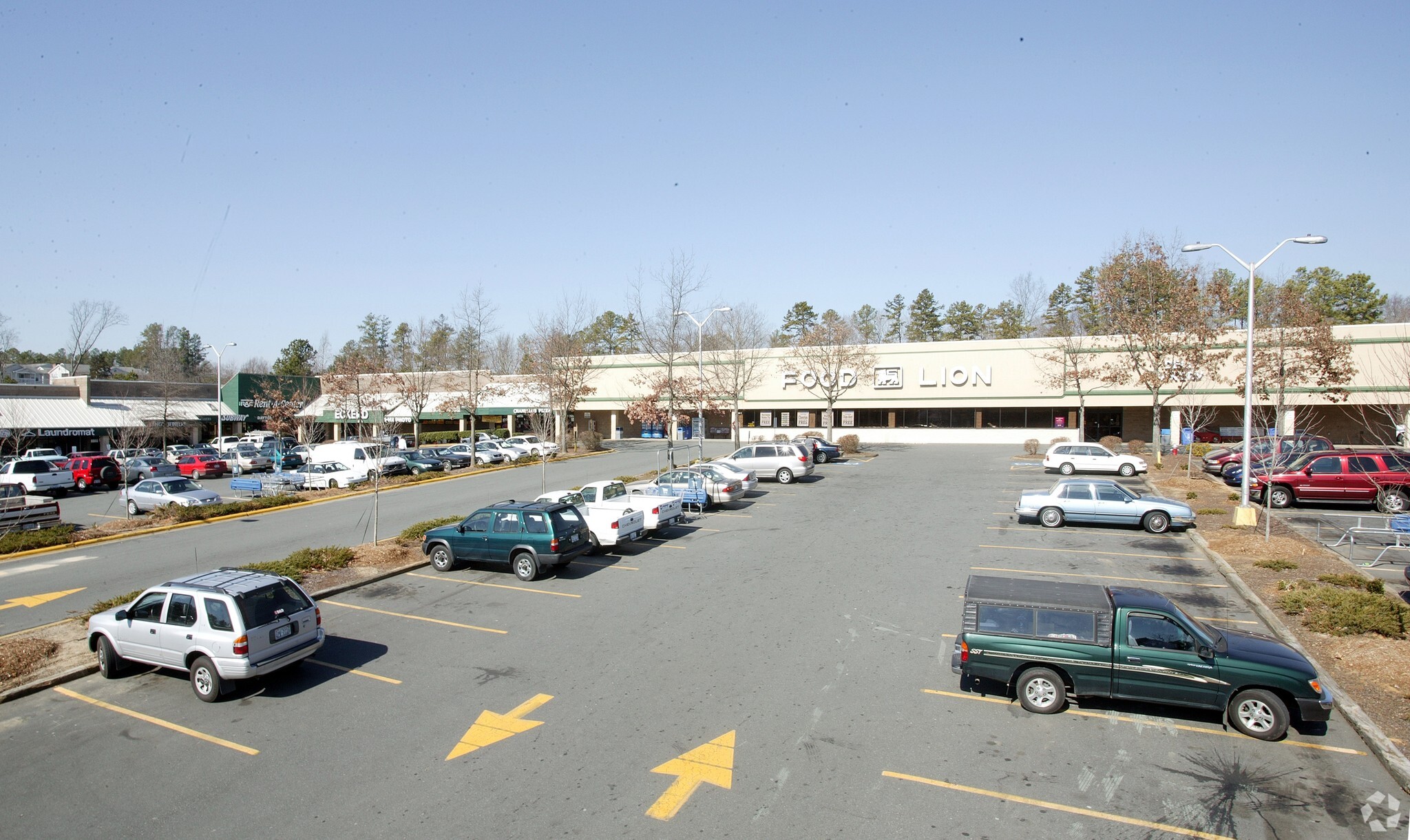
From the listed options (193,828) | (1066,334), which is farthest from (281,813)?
(1066,334)

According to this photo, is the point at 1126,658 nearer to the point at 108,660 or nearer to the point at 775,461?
the point at 108,660

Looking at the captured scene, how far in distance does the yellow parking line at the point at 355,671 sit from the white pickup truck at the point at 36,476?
3105cm

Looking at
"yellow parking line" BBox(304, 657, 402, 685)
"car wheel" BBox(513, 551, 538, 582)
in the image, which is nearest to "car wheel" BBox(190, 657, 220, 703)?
"yellow parking line" BBox(304, 657, 402, 685)

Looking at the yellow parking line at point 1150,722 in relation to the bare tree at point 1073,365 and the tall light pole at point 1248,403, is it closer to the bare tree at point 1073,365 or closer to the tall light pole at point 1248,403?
the tall light pole at point 1248,403

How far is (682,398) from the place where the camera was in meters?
44.7

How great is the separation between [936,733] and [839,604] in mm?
5128

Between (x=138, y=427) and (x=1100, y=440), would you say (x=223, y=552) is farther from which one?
(x=1100, y=440)

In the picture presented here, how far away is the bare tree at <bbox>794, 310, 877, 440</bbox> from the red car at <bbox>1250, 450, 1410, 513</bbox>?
88.2 ft

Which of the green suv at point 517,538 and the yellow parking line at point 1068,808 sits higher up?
the green suv at point 517,538

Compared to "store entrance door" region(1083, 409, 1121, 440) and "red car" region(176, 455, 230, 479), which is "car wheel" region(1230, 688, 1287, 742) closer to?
"red car" region(176, 455, 230, 479)

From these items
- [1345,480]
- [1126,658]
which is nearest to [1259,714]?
[1126,658]

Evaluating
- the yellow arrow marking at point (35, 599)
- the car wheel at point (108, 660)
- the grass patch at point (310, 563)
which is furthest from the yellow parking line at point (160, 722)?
the yellow arrow marking at point (35, 599)

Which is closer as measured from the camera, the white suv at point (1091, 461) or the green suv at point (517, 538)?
the green suv at point (517, 538)

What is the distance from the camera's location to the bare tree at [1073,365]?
4478 centimetres
